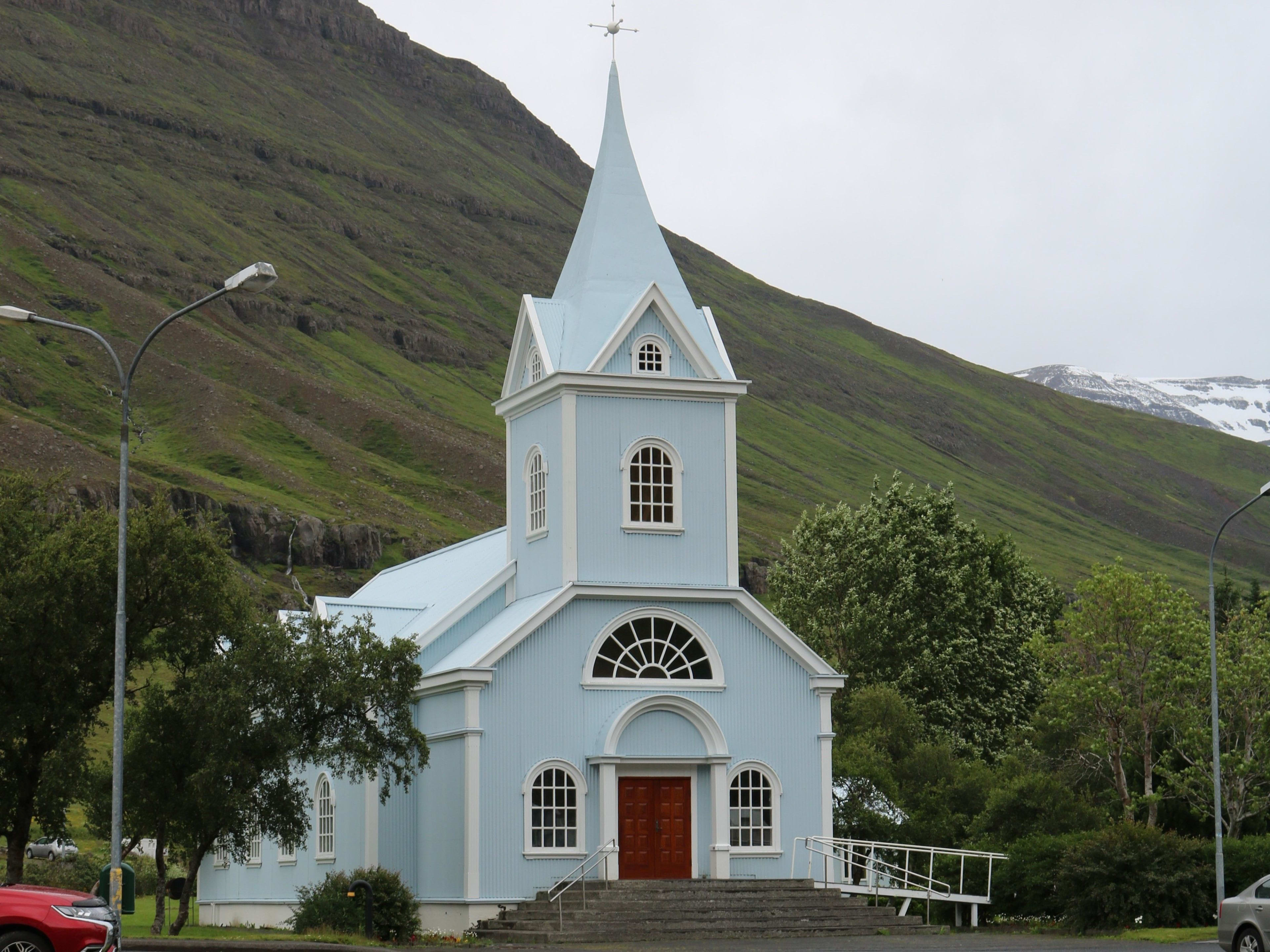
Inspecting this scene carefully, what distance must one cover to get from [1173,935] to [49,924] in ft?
68.2

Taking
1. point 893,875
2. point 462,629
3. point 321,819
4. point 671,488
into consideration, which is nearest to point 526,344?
point 671,488

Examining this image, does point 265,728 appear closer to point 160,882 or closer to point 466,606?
point 466,606

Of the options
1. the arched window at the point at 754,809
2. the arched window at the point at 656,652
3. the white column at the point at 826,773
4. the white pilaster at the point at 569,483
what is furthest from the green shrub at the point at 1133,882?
the white pilaster at the point at 569,483

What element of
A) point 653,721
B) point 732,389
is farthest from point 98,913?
point 732,389

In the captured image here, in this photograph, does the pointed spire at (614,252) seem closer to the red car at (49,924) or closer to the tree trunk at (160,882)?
the tree trunk at (160,882)

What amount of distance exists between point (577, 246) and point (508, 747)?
12.5 m

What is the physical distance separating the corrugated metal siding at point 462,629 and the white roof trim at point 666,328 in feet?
20.1

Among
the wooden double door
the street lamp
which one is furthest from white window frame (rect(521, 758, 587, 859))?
the street lamp

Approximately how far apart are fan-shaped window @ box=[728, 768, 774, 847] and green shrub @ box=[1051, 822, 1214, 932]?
20.7 feet

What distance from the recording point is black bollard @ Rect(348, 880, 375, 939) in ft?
99.9

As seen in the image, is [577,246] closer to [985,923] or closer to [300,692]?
[300,692]

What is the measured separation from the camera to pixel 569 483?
119 ft

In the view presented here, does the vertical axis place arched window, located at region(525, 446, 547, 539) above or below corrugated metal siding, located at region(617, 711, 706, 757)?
above

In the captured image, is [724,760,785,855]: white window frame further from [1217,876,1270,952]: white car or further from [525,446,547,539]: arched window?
[1217,876,1270,952]: white car
